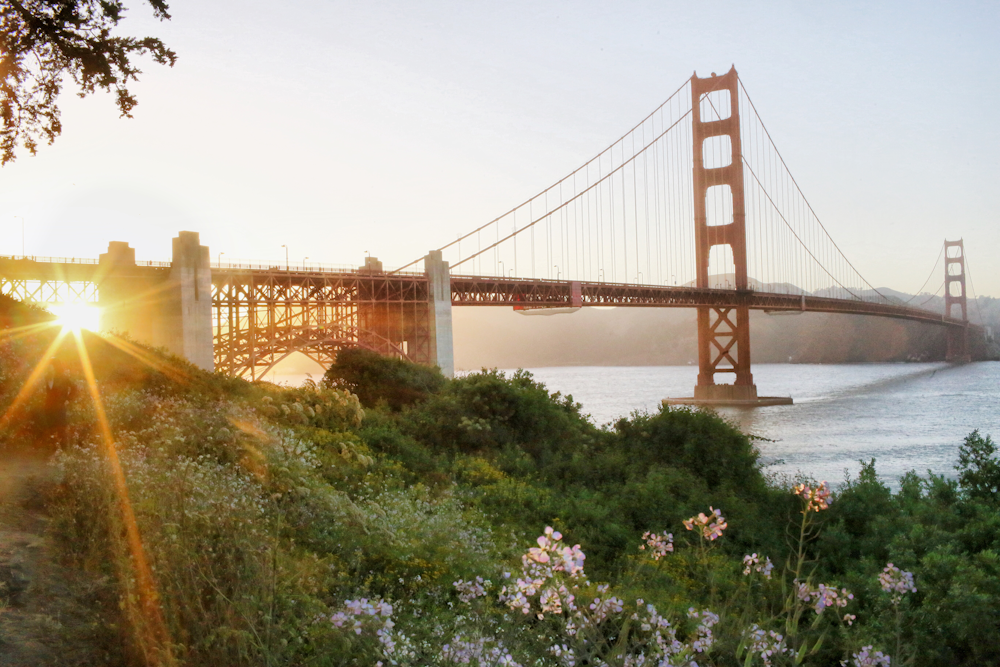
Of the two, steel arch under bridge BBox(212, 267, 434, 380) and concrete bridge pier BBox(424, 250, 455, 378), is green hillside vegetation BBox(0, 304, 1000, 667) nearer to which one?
steel arch under bridge BBox(212, 267, 434, 380)

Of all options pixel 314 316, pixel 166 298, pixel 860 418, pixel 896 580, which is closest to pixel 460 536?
pixel 896 580

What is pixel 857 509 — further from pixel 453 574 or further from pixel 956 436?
pixel 956 436

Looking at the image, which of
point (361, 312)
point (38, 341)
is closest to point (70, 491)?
point (38, 341)

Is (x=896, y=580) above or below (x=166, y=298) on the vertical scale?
below

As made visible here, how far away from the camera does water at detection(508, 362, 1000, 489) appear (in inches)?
1114

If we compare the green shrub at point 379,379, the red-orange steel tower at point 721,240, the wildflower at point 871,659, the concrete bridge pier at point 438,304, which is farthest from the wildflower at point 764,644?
the red-orange steel tower at point 721,240

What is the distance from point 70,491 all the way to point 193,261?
89.6 feet

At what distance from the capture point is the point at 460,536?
7812mm

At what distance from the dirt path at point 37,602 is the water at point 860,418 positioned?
1737cm

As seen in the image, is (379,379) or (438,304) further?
(438,304)

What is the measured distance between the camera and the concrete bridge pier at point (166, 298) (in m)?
30.2

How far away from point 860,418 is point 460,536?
4496cm

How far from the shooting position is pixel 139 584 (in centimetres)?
462

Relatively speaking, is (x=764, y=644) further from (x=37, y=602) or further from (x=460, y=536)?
(x=460, y=536)
